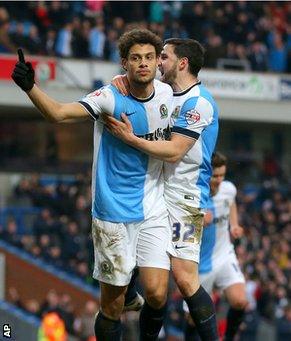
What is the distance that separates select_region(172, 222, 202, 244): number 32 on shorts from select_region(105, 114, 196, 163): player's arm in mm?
546

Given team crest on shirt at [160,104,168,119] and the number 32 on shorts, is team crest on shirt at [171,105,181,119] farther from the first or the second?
the number 32 on shorts

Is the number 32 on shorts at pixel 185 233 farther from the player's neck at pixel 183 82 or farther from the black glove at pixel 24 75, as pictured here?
the black glove at pixel 24 75

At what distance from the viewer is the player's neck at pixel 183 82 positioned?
383 inches

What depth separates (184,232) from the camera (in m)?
9.65

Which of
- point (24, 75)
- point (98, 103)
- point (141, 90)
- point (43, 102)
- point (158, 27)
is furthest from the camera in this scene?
point (158, 27)

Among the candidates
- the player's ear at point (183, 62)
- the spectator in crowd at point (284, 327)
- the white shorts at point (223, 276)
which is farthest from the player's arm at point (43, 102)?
the spectator in crowd at point (284, 327)

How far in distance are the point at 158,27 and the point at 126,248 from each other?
65.0 ft

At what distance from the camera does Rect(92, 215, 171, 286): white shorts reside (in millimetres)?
9383

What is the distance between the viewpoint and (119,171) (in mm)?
9328

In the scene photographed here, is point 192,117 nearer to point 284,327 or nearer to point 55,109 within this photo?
point 55,109

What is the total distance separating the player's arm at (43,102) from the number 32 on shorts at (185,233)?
1.18 m

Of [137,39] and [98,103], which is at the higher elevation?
[137,39]

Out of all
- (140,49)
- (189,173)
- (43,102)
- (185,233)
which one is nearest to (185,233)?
(185,233)

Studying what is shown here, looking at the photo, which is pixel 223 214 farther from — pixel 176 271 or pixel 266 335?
pixel 266 335
